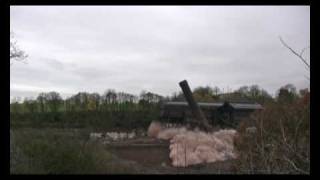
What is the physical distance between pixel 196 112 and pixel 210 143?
223 inches

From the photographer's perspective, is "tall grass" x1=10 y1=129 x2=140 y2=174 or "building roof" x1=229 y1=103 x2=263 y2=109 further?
"building roof" x1=229 y1=103 x2=263 y2=109

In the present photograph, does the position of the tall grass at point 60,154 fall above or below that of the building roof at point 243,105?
below

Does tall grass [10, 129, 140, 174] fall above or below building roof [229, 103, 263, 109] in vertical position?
below

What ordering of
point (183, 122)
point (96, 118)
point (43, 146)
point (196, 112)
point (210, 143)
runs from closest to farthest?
point (43, 146) < point (210, 143) < point (196, 112) < point (183, 122) < point (96, 118)

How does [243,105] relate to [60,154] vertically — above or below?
above

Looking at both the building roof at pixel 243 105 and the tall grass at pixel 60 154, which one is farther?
the building roof at pixel 243 105

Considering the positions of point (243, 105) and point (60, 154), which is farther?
point (243, 105)
